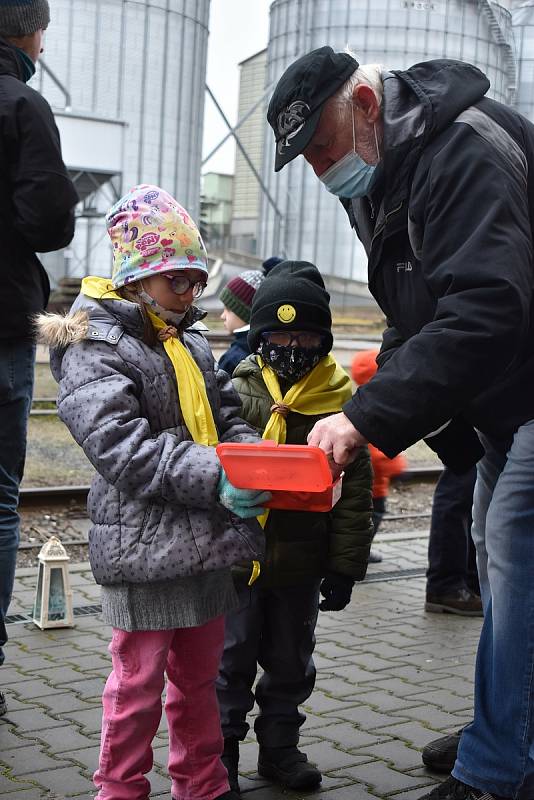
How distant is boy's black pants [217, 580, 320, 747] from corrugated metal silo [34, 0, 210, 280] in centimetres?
1791

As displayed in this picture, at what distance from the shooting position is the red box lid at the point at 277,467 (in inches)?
101

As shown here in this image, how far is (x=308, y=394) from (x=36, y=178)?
3.93 ft

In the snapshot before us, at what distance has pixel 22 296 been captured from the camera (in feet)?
12.8

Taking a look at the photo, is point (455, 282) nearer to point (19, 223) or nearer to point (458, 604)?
point (19, 223)

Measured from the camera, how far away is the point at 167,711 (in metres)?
3.17

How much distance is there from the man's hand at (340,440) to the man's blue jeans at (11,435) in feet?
4.81

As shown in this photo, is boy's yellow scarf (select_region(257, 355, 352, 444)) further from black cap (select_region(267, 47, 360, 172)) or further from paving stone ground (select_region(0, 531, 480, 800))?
paving stone ground (select_region(0, 531, 480, 800))

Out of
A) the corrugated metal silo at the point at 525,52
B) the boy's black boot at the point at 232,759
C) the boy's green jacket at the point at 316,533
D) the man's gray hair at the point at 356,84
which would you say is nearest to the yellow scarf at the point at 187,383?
the boy's green jacket at the point at 316,533

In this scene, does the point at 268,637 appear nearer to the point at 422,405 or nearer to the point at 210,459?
the point at 210,459

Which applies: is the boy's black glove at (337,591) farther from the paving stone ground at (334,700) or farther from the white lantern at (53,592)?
the white lantern at (53,592)

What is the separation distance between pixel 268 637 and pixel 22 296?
1444 millimetres

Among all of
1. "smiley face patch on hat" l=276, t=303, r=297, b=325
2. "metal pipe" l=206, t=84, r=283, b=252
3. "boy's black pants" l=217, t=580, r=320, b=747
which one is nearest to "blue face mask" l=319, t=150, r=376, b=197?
"smiley face patch on hat" l=276, t=303, r=297, b=325

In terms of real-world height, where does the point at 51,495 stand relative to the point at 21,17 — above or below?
below

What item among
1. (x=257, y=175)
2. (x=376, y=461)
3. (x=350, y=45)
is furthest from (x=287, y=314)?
(x=257, y=175)
